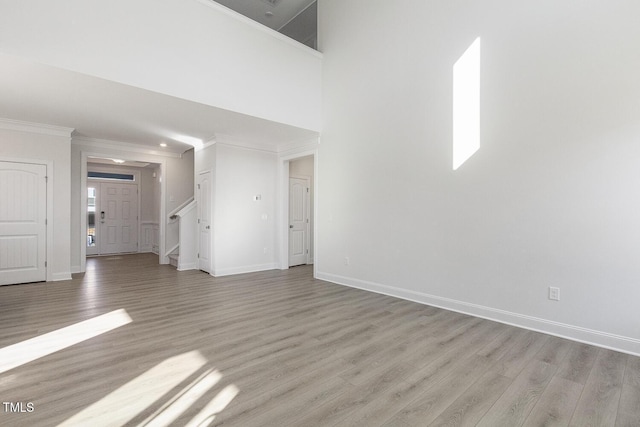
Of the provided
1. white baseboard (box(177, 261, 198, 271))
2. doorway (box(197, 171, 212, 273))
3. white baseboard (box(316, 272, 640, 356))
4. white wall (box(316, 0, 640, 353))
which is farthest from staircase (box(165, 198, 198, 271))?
white baseboard (box(316, 272, 640, 356))

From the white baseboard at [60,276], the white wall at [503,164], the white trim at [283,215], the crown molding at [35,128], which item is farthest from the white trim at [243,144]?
the white baseboard at [60,276]

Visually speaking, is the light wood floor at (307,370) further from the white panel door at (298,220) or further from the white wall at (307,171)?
the white wall at (307,171)

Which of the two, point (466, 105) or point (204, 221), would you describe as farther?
point (204, 221)

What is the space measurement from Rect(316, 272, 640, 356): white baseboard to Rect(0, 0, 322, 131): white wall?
3.25 m

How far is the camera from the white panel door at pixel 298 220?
7.14 m

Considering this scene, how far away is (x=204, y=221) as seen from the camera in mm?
6402

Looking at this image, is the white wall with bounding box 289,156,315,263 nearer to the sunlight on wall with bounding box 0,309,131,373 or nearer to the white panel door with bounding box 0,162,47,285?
the sunlight on wall with bounding box 0,309,131,373

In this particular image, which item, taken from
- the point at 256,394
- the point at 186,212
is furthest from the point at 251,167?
the point at 256,394

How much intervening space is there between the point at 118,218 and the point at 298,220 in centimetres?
620

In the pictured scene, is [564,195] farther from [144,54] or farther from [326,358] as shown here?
[144,54]

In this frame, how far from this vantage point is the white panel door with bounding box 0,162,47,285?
507 cm

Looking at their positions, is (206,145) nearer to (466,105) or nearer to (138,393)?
(466,105)

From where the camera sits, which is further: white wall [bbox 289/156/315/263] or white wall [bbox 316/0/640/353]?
white wall [bbox 289/156/315/263]

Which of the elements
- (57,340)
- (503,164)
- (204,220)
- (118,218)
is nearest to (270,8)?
(204,220)
